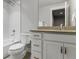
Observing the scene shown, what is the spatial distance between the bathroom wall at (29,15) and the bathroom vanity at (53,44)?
0.17 metres

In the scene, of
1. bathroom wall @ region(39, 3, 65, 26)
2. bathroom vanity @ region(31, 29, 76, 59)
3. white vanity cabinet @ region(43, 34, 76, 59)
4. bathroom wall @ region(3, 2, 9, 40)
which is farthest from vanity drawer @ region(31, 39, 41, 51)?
bathroom wall @ region(3, 2, 9, 40)

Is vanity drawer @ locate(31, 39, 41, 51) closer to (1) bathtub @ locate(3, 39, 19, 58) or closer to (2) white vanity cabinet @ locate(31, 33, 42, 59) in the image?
(2) white vanity cabinet @ locate(31, 33, 42, 59)

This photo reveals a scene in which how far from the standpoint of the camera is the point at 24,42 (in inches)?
70.1

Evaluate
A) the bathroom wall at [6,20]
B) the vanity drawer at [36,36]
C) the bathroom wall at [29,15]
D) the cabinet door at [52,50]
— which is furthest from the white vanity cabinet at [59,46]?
the bathroom wall at [6,20]

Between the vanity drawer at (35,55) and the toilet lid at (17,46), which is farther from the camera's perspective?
the toilet lid at (17,46)

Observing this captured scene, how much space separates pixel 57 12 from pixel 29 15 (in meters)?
0.57

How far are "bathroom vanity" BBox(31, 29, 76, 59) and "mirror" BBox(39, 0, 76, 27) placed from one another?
Answer: 0.25m

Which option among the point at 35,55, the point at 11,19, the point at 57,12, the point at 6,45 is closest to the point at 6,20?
the point at 11,19

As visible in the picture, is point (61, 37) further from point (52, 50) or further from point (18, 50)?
point (18, 50)

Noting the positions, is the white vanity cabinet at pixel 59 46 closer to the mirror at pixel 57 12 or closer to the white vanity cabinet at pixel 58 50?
the white vanity cabinet at pixel 58 50

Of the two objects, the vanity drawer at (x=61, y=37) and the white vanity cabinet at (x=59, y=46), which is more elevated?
the vanity drawer at (x=61, y=37)

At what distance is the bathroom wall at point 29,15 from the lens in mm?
1659

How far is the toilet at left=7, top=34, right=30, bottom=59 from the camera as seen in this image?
1746 millimetres

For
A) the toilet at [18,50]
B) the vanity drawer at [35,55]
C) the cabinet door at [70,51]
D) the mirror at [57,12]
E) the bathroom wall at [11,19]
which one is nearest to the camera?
the cabinet door at [70,51]
